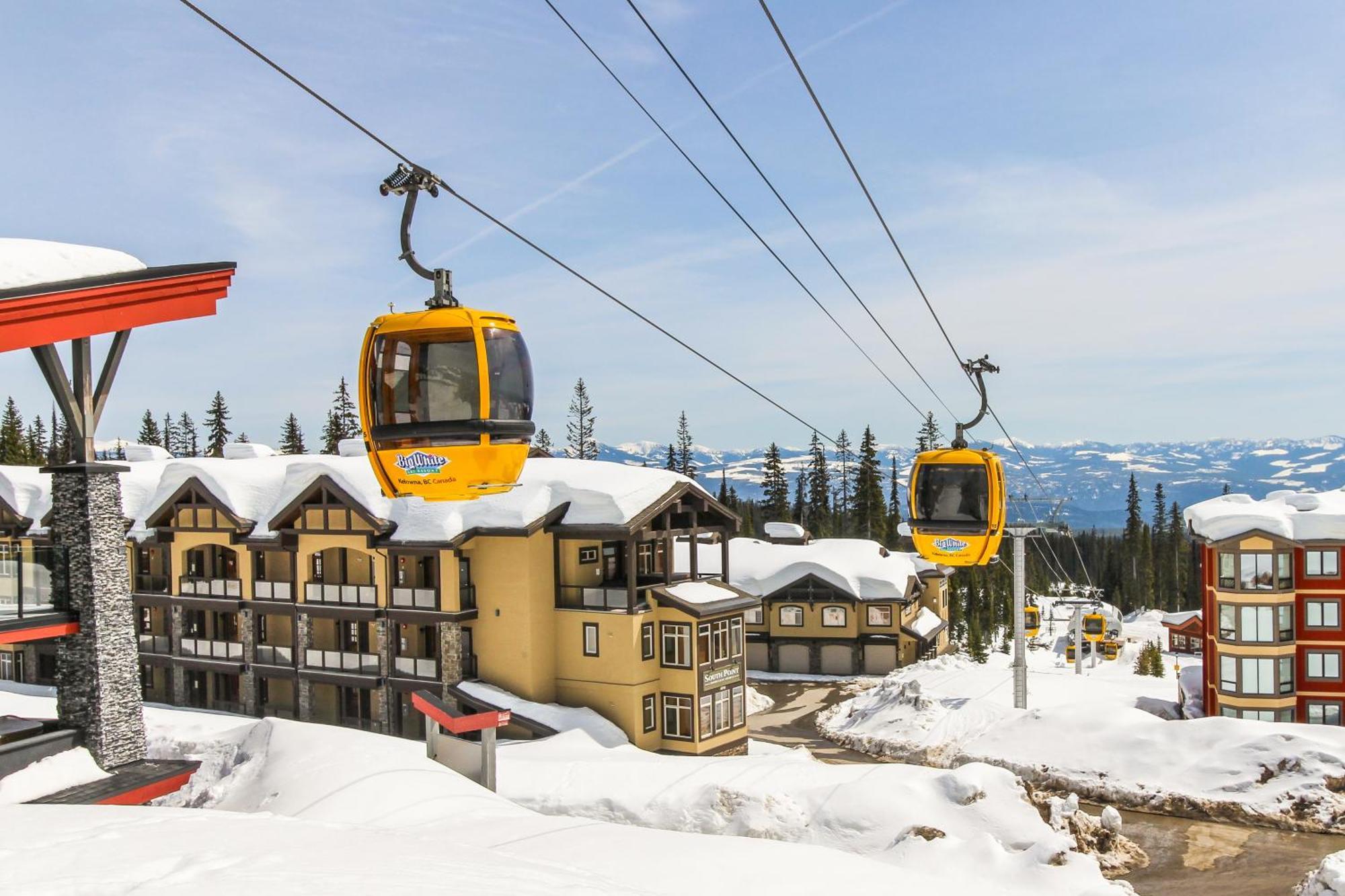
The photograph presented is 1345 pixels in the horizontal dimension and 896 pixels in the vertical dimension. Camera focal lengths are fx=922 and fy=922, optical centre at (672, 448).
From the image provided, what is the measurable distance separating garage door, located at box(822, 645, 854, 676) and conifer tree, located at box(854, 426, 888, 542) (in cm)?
2250

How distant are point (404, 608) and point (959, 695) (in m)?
22.4

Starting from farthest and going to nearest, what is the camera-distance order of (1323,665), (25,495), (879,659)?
(879,659), (25,495), (1323,665)

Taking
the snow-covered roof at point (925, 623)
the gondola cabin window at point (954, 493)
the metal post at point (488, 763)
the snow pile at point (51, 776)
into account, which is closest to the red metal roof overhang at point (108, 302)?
the snow pile at point (51, 776)

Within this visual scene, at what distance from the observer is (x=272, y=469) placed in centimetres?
3638

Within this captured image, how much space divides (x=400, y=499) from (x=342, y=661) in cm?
606

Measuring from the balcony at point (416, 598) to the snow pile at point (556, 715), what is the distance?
2893 mm

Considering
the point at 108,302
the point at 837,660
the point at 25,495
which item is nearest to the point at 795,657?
the point at 837,660

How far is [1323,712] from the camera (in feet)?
113

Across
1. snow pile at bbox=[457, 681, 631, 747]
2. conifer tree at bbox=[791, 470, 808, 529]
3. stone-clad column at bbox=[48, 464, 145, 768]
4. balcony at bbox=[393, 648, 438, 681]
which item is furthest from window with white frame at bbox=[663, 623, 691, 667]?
conifer tree at bbox=[791, 470, 808, 529]

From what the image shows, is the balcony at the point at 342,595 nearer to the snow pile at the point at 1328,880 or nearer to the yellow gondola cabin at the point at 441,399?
the yellow gondola cabin at the point at 441,399

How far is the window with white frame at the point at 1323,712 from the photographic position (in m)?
34.2

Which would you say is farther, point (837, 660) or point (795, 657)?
point (795, 657)

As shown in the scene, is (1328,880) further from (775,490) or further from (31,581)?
(775,490)

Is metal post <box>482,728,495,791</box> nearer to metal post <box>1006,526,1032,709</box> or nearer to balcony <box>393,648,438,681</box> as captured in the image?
balcony <box>393,648,438,681</box>
